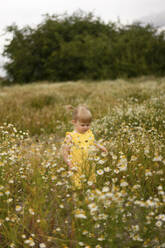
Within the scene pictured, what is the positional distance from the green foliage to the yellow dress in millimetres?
17549

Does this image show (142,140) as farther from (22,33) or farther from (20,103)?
(22,33)

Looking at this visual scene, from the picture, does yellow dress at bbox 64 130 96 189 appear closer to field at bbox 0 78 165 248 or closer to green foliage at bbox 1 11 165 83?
field at bbox 0 78 165 248

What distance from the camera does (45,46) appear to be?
29.8 meters

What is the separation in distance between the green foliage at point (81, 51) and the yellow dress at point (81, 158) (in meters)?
17.5

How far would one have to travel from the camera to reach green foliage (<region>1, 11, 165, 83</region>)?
67.1ft

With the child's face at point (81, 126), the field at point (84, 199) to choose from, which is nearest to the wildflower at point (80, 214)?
the field at point (84, 199)

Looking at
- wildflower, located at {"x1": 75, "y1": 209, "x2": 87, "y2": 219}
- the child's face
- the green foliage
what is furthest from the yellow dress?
the green foliage

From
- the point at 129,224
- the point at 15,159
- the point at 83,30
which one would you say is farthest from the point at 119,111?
the point at 83,30

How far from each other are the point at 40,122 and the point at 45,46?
921 inches

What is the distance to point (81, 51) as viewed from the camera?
88.9ft

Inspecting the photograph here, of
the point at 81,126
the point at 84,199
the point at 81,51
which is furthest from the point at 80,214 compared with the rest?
the point at 81,51

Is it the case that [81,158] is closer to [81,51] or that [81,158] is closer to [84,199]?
[84,199]

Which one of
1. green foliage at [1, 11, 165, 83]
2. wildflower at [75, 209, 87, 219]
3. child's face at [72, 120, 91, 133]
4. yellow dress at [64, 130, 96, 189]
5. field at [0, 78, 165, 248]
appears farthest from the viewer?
green foliage at [1, 11, 165, 83]

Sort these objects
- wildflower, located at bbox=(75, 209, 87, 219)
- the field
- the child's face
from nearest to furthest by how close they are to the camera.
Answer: wildflower, located at bbox=(75, 209, 87, 219) < the field < the child's face
